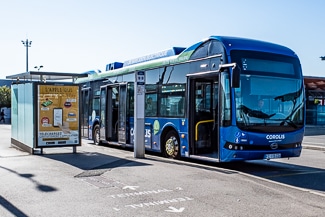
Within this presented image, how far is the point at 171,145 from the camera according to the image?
13375mm

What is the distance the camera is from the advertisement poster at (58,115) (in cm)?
1415

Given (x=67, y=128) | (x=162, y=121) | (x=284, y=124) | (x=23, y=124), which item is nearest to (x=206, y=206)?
(x=284, y=124)

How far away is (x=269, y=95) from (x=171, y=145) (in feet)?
12.2

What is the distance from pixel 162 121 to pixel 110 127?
15.5 feet

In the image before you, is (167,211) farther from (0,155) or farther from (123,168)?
(0,155)

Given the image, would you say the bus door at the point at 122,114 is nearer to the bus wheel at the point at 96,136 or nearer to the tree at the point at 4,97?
the bus wheel at the point at 96,136

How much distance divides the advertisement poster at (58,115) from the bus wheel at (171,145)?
321 cm

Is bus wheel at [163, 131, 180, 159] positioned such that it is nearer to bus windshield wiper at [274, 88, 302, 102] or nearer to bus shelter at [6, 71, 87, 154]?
bus shelter at [6, 71, 87, 154]

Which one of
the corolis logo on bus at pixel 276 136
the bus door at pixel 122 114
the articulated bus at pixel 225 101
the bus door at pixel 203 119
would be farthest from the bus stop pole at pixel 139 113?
the corolis logo on bus at pixel 276 136

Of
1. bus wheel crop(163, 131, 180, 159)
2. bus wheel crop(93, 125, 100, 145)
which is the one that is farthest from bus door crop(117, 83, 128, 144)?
bus wheel crop(163, 131, 180, 159)

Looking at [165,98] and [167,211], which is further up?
[165,98]

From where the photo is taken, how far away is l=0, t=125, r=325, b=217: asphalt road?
692cm

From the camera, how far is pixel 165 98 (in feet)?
45.1

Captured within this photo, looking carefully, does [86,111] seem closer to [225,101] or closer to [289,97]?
[225,101]
